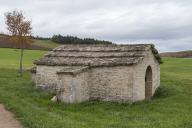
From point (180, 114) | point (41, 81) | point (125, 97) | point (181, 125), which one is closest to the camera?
point (181, 125)

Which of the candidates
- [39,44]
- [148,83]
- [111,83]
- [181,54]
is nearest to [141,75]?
[111,83]

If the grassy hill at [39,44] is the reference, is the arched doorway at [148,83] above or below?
below

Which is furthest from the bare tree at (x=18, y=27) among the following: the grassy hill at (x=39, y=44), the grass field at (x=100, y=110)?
the grassy hill at (x=39, y=44)

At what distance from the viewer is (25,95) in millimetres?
25859

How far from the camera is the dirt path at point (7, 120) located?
1659cm

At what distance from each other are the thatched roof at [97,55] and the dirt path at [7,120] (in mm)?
7346

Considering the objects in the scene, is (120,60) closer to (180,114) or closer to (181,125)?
(180,114)

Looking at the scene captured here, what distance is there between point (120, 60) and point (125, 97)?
6.50 ft

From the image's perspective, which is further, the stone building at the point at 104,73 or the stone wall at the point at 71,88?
the stone building at the point at 104,73

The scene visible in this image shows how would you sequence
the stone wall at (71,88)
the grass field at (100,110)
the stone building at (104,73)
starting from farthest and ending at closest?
the stone building at (104,73) < the stone wall at (71,88) < the grass field at (100,110)

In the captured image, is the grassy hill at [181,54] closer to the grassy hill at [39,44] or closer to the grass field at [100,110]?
the grassy hill at [39,44]

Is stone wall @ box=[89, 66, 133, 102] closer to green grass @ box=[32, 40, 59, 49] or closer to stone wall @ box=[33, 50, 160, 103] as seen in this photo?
stone wall @ box=[33, 50, 160, 103]

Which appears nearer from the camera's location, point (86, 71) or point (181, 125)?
point (181, 125)

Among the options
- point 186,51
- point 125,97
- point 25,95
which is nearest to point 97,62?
point 125,97
